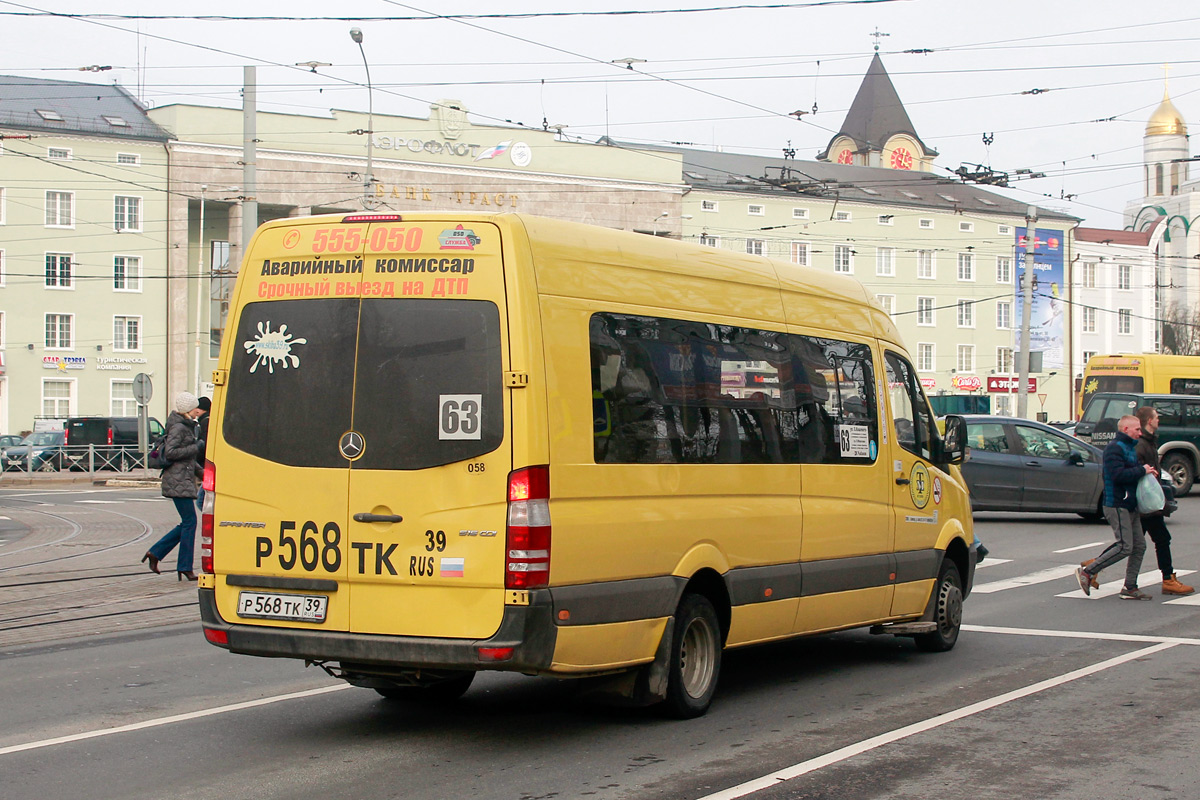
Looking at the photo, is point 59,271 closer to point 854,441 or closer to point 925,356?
point 925,356

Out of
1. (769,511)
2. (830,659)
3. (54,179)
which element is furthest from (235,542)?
(54,179)

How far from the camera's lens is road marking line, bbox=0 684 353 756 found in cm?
665

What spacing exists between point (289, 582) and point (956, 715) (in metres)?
3.69

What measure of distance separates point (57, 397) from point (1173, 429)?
4482cm

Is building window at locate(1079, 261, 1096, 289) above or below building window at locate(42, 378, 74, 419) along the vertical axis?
above

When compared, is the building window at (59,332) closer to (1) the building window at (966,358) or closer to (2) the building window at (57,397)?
(2) the building window at (57,397)

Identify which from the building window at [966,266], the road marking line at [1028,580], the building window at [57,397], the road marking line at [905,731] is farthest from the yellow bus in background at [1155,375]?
the building window at [966,266]

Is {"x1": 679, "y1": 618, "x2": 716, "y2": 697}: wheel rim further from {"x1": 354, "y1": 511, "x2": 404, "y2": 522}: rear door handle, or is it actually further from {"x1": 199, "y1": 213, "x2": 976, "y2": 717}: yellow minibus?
{"x1": 354, "y1": 511, "x2": 404, "y2": 522}: rear door handle

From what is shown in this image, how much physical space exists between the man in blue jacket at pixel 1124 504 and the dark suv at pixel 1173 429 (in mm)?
15011

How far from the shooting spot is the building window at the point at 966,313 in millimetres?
78750

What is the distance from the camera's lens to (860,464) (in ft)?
29.0

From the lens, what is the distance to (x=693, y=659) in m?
7.32

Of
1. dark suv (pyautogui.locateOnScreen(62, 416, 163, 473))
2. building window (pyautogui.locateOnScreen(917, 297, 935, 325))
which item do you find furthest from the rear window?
building window (pyautogui.locateOnScreen(917, 297, 935, 325))

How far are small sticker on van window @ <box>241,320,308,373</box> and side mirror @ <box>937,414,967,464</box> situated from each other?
5.12 m
